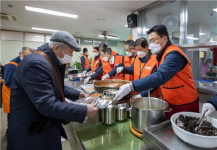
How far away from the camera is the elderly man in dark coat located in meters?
0.72

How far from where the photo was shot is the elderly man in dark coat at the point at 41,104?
72cm

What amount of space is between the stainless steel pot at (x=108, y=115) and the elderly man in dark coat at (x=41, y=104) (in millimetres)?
192

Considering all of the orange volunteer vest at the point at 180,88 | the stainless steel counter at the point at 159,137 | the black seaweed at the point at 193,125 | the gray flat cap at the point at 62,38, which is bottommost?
the stainless steel counter at the point at 159,137

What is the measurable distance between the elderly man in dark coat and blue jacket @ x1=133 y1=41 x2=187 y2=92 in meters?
0.44

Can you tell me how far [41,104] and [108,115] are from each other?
1.65 feet

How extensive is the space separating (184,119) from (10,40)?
8415mm

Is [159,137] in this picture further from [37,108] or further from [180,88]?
[37,108]

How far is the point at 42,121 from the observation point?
81cm

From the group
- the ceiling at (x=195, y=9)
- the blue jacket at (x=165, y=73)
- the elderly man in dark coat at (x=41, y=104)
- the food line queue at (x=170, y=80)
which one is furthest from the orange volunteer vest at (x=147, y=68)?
the ceiling at (x=195, y=9)

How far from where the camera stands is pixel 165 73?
100 centimetres

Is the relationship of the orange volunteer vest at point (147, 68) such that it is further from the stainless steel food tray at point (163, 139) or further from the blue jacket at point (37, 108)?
the blue jacket at point (37, 108)

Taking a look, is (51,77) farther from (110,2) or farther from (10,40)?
(10,40)

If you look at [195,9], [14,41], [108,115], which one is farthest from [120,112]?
[14,41]

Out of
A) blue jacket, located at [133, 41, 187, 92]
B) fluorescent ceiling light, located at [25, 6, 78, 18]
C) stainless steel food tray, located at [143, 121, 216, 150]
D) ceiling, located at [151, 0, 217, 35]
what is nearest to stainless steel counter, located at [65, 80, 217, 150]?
stainless steel food tray, located at [143, 121, 216, 150]
